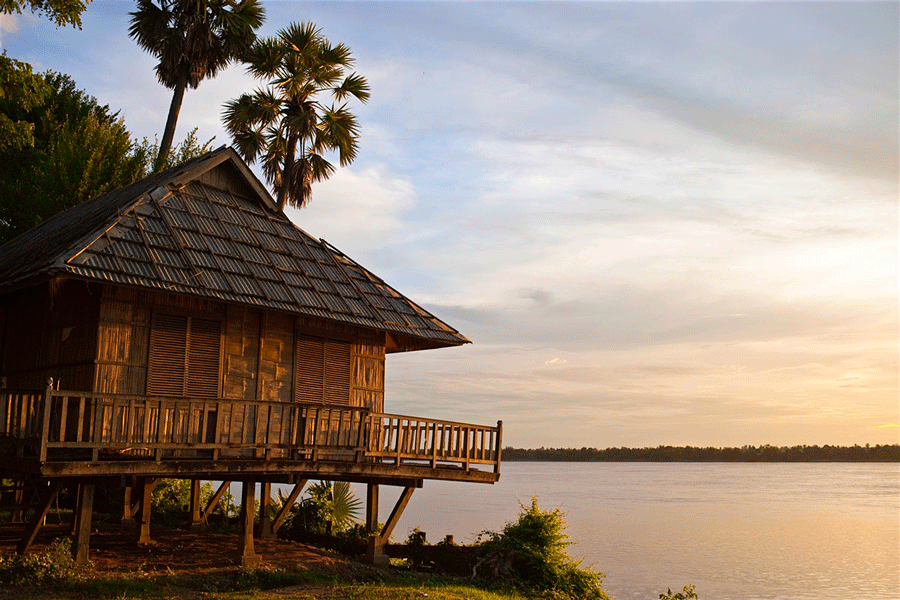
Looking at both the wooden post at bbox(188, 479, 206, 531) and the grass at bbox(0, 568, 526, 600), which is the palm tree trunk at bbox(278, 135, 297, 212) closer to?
the wooden post at bbox(188, 479, 206, 531)

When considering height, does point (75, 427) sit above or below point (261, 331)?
below

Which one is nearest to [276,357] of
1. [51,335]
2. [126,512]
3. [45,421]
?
[51,335]

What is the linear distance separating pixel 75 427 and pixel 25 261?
4468mm

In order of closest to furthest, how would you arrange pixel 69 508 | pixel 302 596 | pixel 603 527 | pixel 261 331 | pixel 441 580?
1. pixel 302 596
2. pixel 261 331
3. pixel 441 580
4. pixel 69 508
5. pixel 603 527

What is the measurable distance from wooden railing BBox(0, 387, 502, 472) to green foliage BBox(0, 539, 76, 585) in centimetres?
171

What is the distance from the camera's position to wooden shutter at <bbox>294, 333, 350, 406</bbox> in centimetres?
1931

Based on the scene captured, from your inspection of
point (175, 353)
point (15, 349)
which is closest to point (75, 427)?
point (175, 353)

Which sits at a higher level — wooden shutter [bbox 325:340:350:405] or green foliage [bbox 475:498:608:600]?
wooden shutter [bbox 325:340:350:405]

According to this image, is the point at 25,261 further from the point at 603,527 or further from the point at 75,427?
the point at 603,527

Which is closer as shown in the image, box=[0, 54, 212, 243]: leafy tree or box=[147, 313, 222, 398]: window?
box=[147, 313, 222, 398]: window

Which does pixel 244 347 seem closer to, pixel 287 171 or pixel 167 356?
pixel 167 356

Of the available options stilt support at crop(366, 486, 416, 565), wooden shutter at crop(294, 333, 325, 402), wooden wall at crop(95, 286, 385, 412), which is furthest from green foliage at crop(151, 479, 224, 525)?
wooden wall at crop(95, 286, 385, 412)

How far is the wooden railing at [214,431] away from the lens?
46.8ft

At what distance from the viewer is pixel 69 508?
2650 centimetres
